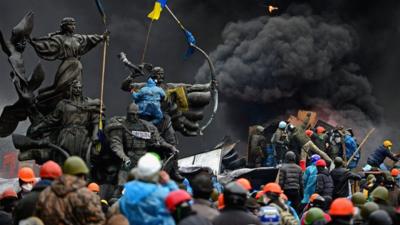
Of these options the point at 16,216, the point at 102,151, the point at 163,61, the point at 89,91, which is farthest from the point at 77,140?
the point at 163,61

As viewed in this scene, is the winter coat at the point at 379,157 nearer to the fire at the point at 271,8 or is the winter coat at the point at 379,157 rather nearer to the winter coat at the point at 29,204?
the winter coat at the point at 29,204

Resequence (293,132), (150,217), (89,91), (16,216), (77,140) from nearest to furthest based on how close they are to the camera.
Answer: (150,217) < (16,216) < (77,140) < (293,132) < (89,91)

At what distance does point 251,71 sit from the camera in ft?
127

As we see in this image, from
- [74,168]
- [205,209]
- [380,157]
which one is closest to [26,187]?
[74,168]

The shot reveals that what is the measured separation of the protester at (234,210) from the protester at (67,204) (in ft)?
4.28

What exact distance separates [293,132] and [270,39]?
14.6 meters

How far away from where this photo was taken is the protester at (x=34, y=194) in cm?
1122

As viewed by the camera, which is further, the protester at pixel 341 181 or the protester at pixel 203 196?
the protester at pixel 341 181

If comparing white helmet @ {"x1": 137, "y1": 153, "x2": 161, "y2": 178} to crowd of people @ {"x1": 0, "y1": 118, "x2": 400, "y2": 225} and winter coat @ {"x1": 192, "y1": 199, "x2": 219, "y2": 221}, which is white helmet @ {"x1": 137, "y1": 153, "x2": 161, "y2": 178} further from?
winter coat @ {"x1": 192, "y1": 199, "x2": 219, "y2": 221}

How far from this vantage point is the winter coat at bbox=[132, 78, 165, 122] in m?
19.4

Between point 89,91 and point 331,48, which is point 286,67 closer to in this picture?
point 331,48

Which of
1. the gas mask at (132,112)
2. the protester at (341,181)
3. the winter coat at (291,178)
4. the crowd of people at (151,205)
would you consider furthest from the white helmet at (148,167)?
the protester at (341,181)

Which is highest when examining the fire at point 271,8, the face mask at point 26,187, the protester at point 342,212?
the fire at point 271,8

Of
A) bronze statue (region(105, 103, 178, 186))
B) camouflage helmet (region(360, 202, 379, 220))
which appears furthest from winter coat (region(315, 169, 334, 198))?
camouflage helmet (region(360, 202, 379, 220))
